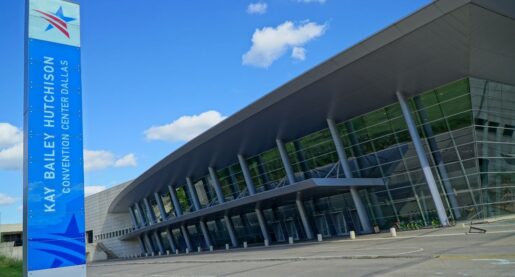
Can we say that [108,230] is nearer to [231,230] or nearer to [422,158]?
[231,230]

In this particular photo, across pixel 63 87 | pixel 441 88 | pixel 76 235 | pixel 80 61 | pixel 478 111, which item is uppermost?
pixel 441 88

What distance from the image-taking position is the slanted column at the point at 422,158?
26.1 m

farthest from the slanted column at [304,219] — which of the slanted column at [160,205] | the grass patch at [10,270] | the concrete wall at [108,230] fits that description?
the concrete wall at [108,230]

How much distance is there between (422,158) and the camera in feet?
87.5

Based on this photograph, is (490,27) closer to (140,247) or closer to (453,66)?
(453,66)

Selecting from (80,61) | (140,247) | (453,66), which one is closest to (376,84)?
(453,66)

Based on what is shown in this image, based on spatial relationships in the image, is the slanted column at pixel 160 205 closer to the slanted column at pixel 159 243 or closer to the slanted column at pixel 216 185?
the slanted column at pixel 159 243

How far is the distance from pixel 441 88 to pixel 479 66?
9.86 feet

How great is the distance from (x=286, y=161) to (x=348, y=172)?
6.38 metres

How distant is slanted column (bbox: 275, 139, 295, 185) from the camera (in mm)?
35969

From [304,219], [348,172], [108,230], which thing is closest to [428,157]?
[348,172]

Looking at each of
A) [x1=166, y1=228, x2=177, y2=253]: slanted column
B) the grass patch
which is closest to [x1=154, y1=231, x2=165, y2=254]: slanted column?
[x1=166, y1=228, x2=177, y2=253]: slanted column

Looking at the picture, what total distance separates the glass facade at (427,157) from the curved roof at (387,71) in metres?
1.15

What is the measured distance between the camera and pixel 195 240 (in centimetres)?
5431
